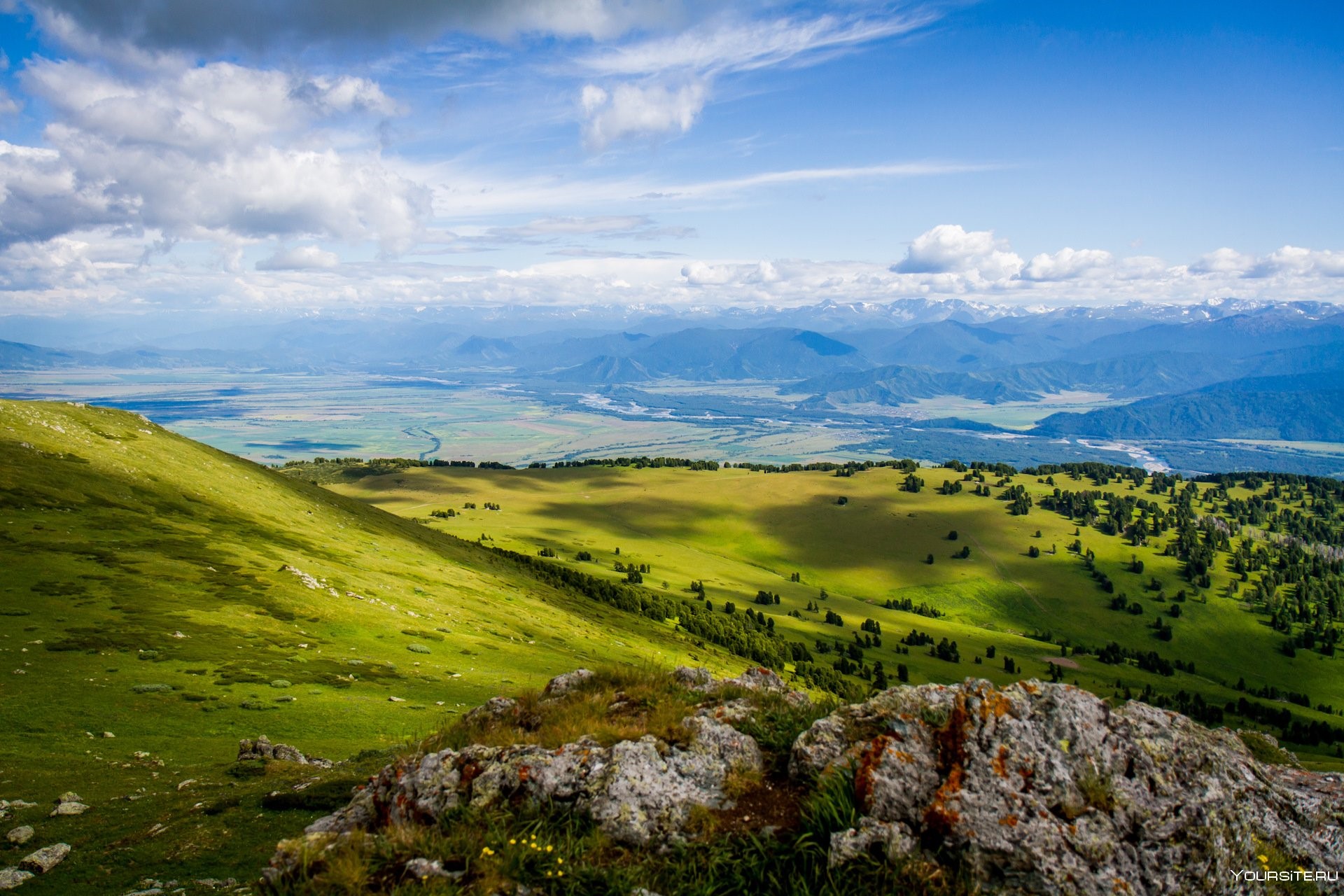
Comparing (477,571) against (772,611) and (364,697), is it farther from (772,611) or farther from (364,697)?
(772,611)

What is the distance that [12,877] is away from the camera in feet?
37.0

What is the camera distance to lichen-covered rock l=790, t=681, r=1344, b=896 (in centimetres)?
813

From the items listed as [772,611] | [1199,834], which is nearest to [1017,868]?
[1199,834]

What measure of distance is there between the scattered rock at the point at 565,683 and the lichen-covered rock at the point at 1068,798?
17.3 feet

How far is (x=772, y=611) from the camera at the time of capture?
115312 millimetres

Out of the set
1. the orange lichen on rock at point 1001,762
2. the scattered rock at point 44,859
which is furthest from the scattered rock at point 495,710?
the orange lichen on rock at point 1001,762

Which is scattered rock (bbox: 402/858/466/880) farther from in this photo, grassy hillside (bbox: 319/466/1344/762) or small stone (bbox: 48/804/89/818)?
grassy hillside (bbox: 319/466/1344/762)

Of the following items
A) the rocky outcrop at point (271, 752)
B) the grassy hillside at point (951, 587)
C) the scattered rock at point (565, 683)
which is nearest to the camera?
the scattered rock at point (565, 683)

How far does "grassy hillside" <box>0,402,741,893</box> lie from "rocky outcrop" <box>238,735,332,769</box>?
0.89m

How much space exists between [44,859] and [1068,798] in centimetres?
1701

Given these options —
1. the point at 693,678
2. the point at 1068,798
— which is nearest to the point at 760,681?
the point at 693,678

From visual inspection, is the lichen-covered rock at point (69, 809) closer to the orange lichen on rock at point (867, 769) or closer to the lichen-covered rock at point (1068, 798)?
the lichen-covered rock at point (1068, 798)

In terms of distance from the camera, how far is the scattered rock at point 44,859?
11695 millimetres

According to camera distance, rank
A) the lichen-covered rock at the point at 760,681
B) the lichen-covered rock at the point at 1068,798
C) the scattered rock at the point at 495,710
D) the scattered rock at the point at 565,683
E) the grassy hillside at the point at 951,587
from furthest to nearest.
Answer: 1. the grassy hillside at the point at 951,587
2. the lichen-covered rock at the point at 760,681
3. the scattered rock at the point at 565,683
4. the scattered rock at the point at 495,710
5. the lichen-covered rock at the point at 1068,798
